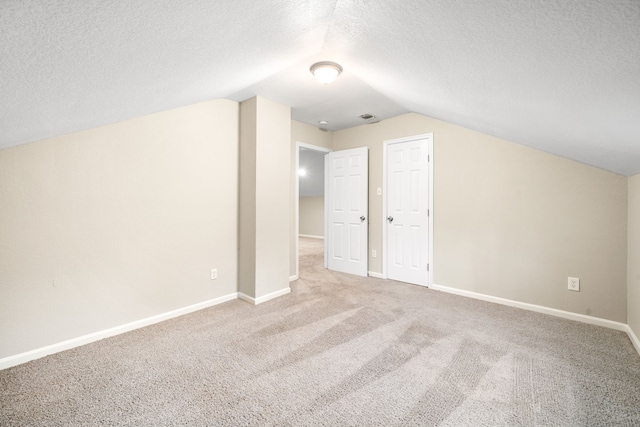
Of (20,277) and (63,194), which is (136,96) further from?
(20,277)

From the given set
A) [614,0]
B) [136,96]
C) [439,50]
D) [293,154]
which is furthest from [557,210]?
[136,96]

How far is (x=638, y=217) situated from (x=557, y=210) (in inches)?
23.8

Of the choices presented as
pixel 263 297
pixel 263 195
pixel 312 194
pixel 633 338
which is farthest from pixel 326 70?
pixel 312 194

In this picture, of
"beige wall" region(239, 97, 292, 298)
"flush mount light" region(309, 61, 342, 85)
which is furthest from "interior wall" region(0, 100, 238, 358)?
"flush mount light" region(309, 61, 342, 85)

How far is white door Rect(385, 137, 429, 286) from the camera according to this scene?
12.3ft

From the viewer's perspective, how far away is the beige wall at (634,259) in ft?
7.21

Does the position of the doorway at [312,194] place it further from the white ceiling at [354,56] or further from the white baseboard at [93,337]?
the white ceiling at [354,56]

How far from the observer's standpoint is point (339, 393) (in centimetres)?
162

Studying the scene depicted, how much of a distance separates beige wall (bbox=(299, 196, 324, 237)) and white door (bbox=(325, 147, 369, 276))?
4.03 meters

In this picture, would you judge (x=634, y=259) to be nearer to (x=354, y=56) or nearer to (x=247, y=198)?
(x=354, y=56)

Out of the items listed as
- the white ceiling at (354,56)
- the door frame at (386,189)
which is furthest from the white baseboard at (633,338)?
the door frame at (386,189)

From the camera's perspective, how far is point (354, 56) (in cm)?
205

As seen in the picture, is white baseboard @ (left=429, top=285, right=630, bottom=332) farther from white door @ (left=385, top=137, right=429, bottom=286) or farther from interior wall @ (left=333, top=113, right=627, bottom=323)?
white door @ (left=385, top=137, right=429, bottom=286)

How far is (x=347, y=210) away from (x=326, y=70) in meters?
2.46
